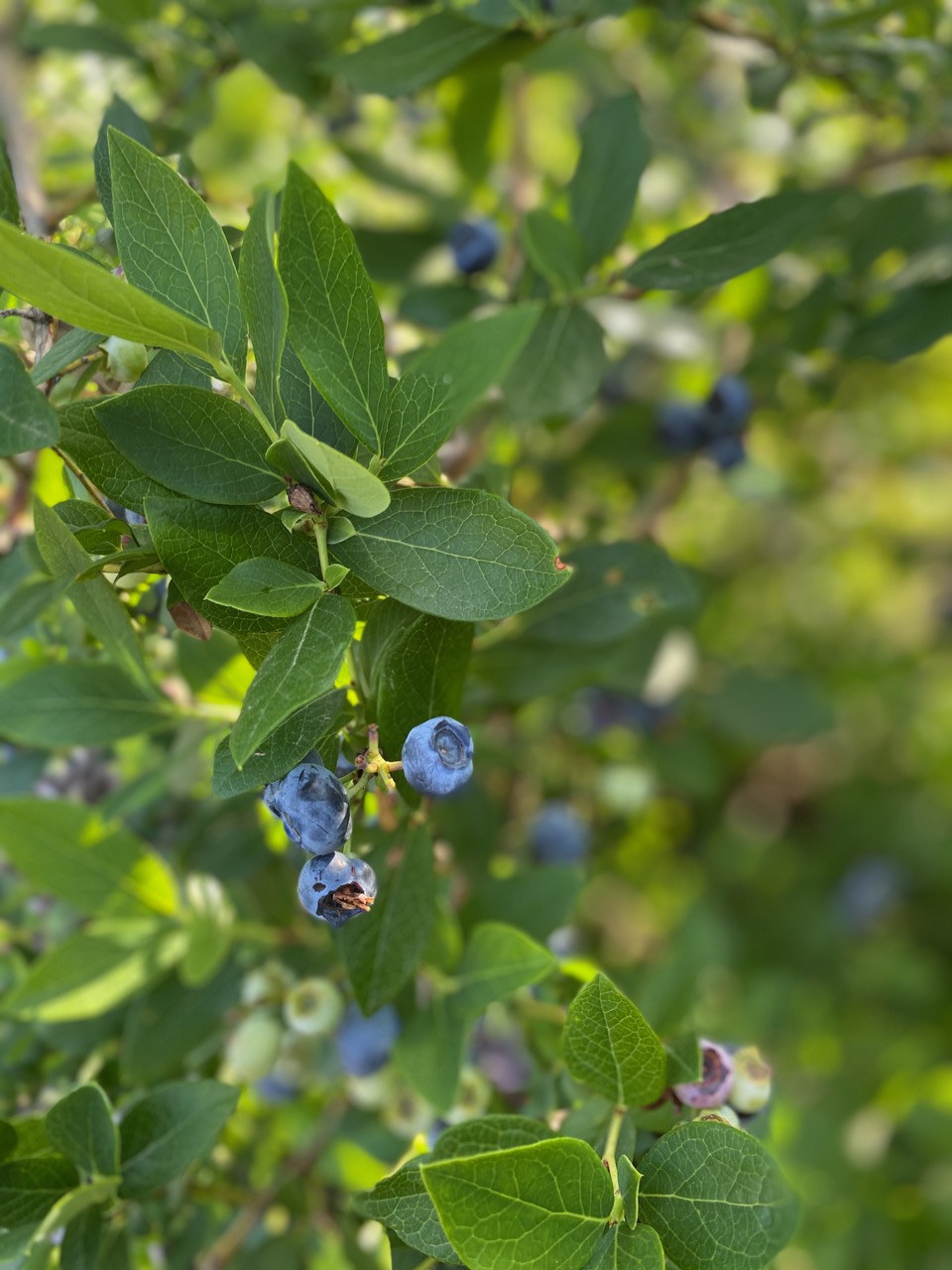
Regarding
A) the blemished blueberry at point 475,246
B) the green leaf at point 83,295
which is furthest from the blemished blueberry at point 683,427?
the green leaf at point 83,295

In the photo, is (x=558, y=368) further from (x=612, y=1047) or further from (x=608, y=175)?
(x=612, y=1047)

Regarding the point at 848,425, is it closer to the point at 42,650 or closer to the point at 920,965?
the point at 920,965

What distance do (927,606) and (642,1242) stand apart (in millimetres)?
3043

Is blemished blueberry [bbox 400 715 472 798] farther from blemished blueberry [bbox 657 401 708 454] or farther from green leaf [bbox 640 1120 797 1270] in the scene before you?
blemished blueberry [bbox 657 401 708 454]

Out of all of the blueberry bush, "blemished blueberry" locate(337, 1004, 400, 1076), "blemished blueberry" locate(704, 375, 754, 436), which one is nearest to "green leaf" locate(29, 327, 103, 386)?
the blueberry bush

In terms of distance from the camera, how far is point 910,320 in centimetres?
148

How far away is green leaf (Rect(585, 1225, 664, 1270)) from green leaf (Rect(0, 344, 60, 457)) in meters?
0.66

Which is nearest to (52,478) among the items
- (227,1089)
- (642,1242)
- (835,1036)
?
(227,1089)

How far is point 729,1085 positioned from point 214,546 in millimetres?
623

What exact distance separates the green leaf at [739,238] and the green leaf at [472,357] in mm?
348

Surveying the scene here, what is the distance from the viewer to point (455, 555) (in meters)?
0.74

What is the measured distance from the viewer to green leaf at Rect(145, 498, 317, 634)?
0.74m

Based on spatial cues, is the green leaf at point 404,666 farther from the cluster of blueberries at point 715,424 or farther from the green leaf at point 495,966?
the cluster of blueberries at point 715,424

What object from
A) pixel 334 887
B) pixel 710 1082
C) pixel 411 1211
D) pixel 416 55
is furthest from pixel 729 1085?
pixel 416 55
